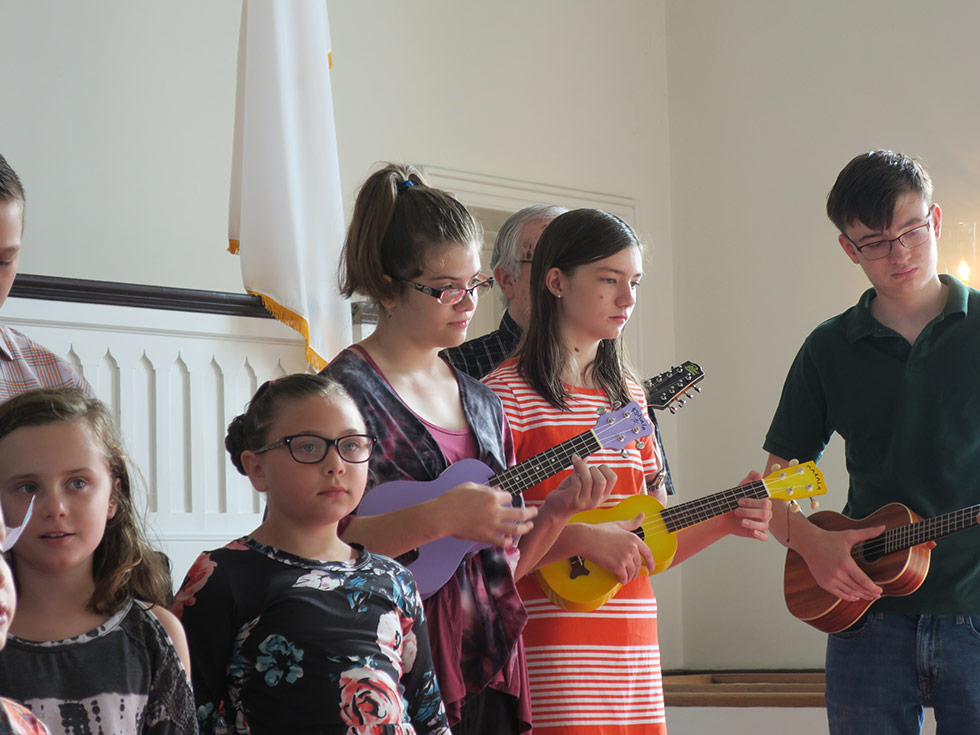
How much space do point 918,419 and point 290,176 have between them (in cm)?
224

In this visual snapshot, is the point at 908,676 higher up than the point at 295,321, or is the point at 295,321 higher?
the point at 295,321

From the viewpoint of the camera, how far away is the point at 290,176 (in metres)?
3.69

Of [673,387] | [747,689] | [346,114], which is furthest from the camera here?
[346,114]

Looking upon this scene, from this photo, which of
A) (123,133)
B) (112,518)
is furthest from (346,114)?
(112,518)

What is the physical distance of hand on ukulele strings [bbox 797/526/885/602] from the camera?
2.02 metres

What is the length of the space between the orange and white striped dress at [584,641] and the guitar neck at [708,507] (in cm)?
8

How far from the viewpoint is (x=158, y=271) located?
4273 mm

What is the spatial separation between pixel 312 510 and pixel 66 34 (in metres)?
3.14

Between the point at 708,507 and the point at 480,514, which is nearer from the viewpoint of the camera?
the point at 480,514

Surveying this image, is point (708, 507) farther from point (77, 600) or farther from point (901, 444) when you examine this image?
point (77, 600)

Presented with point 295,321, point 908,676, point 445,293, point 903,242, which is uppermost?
point 295,321

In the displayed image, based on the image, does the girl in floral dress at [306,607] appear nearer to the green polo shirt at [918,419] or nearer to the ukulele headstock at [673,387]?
the green polo shirt at [918,419]

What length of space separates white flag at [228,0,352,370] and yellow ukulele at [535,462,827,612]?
1.75 meters

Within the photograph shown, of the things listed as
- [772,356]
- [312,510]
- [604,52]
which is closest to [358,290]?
[312,510]
